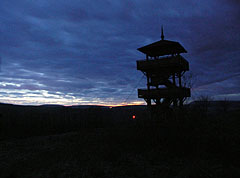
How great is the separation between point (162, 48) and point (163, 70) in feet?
9.08

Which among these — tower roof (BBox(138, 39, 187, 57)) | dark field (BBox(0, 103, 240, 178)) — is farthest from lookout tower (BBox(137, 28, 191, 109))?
dark field (BBox(0, 103, 240, 178))

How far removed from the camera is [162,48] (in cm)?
2278

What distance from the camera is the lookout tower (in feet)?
69.2

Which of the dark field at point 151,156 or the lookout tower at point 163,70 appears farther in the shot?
the lookout tower at point 163,70

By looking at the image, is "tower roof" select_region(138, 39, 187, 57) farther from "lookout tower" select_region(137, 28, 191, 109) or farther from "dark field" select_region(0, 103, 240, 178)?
"dark field" select_region(0, 103, 240, 178)

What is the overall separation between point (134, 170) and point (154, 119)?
4.85 metres

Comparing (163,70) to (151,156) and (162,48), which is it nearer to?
(162,48)

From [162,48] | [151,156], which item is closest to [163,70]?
[162,48]

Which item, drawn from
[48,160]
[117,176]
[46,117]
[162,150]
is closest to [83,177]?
[117,176]

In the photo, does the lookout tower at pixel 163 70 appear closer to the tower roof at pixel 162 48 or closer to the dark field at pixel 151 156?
the tower roof at pixel 162 48

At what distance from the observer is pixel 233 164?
843 centimetres

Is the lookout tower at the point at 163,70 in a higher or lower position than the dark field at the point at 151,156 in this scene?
higher

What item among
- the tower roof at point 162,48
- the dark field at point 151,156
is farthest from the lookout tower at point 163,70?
the dark field at point 151,156

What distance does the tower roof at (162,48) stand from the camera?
21562 mm
